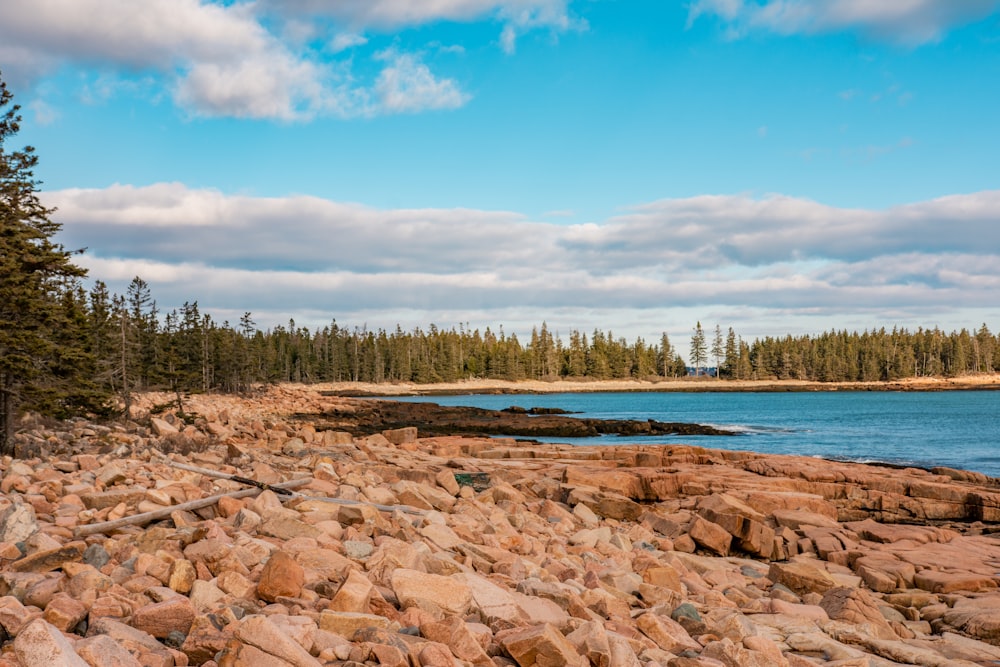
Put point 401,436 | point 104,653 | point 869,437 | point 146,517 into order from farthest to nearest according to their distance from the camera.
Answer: point 869,437 < point 401,436 < point 146,517 < point 104,653

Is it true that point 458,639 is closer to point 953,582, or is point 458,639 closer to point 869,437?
point 953,582

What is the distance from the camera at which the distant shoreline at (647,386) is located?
133 m

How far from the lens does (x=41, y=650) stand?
4.12 metres

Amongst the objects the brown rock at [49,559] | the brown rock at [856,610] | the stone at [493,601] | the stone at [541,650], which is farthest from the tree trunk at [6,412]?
the brown rock at [856,610]

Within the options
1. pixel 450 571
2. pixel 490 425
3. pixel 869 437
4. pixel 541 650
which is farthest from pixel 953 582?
pixel 869 437

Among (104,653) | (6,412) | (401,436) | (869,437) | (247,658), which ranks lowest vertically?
(869,437)

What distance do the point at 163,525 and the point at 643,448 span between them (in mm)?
23658

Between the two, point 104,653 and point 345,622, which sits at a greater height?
point 104,653

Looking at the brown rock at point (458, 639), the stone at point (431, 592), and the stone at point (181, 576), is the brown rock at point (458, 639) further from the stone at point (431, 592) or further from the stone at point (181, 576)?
the stone at point (181, 576)

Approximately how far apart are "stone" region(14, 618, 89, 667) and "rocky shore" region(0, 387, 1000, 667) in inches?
0.6

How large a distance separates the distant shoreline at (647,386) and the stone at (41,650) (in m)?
123

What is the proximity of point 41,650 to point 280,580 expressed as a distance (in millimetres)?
2232

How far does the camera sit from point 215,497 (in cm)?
955

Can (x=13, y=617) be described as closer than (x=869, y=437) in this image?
Yes
